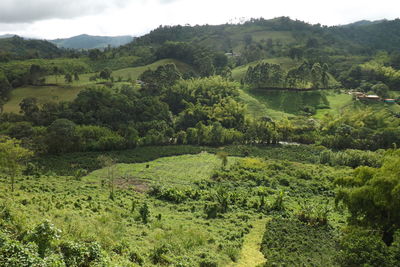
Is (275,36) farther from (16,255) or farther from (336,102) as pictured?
(16,255)

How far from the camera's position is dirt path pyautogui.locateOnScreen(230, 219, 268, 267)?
19.8m

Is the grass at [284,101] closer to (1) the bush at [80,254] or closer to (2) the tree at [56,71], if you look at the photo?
(2) the tree at [56,71]

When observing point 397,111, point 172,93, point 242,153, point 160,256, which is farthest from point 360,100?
point 160,256

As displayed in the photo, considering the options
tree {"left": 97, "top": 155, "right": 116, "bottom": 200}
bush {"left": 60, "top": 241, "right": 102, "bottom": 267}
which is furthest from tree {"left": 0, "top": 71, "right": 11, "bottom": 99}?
bush {"left": 60, "top": 241, "right": 102, "bottom": 267}

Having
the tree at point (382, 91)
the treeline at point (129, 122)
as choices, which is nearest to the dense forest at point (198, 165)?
the treeline at point (129, 122)

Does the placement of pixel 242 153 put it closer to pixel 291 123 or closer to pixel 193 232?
pixel 291 123

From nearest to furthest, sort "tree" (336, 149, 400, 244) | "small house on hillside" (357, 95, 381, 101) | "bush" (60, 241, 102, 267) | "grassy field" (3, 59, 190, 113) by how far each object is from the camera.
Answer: "bush" (60, 241, 102, 267)
"tree" (336, 149, 400, 244)
"grassy field" (3, 59, 190, 113)
"small house on hillside" (357, 95, 381, 101)

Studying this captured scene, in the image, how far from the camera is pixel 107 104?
63.2 meters

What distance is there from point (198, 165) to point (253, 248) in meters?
25.9

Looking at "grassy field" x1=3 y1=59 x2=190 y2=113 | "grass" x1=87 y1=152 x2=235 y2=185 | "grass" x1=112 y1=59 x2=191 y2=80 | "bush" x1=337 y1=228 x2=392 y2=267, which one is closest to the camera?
"bush" x1=337 y1=228 x2=392 y2=267

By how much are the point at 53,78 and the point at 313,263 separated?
299 ft

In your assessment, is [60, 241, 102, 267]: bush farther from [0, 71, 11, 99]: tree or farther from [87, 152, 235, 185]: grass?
[0, 71, 11, 99]: tree

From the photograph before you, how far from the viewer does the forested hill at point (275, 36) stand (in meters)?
156

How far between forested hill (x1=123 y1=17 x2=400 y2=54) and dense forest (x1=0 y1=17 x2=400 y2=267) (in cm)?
3800
